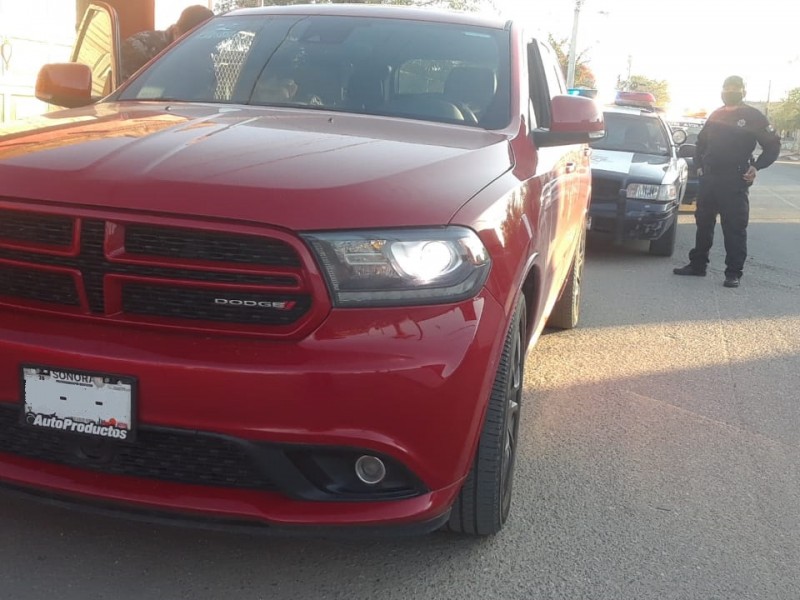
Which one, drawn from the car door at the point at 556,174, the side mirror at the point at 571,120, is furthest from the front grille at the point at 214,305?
the side mirror at the point at 571,120

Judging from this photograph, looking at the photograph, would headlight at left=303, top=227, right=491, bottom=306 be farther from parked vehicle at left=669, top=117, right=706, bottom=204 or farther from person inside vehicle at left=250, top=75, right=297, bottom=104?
parked vehicle at left=669, top=117, right=706, bottom=204

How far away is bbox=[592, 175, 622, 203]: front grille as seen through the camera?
9.49 m

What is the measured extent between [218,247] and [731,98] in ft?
24.1

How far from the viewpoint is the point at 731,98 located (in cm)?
849

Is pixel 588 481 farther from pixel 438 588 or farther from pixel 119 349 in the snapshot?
pixel 119 349

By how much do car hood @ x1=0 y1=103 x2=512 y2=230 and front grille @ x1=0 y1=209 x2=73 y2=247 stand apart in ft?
0.17

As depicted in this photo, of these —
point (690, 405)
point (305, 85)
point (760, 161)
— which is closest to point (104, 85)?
point (305, 85)

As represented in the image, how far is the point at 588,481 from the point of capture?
361cm

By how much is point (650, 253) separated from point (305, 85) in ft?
23.8

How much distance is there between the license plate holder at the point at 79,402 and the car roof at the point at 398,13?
96.0 inches

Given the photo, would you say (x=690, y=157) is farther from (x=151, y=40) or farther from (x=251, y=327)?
(x=251, y=327)

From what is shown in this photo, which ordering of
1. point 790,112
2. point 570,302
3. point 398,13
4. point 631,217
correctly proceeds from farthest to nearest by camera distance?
point 790,112
point 631,217
point 570,302
point 398,13

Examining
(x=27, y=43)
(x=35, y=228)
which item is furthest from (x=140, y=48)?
(x=27, y=43)

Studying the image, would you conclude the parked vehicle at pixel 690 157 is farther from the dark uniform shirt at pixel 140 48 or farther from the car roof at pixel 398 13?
the car roof at pixel 398 13
